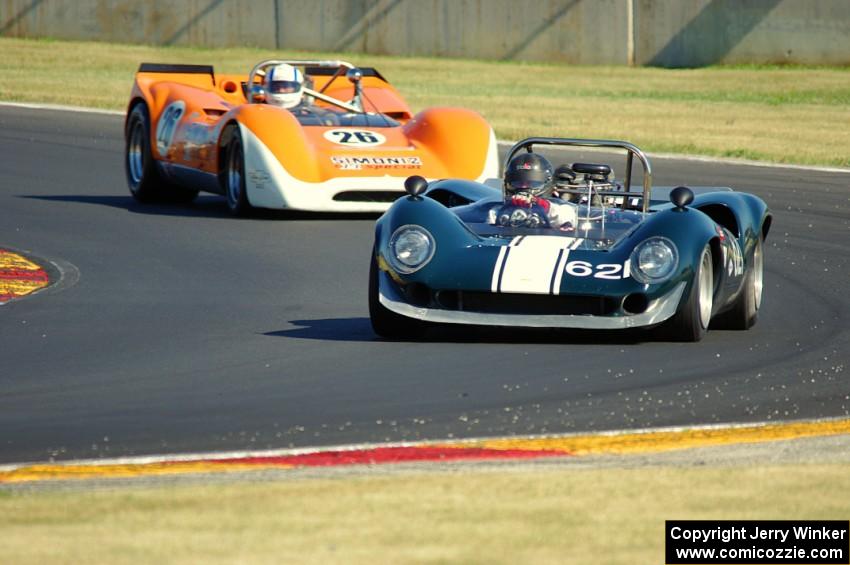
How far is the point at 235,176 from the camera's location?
14.5m

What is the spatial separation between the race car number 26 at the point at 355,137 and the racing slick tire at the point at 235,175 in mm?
692

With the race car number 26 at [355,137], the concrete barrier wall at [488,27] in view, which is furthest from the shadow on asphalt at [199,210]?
the concrete barrier wall at [488,27]

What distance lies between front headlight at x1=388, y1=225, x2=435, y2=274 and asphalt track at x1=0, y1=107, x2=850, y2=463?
1.25ft

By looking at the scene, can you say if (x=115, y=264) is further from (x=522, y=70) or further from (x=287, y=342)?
(x=522, y=70)

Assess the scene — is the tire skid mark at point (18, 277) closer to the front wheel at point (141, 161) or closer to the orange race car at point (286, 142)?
the orange race car at point (286, 142)

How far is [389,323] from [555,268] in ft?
2.89

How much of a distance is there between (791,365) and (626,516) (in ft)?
11.1

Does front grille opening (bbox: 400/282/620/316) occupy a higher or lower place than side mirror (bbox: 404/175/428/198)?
lower

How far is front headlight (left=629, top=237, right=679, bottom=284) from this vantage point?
8500mm

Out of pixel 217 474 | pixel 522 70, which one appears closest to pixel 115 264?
pixel 217 474

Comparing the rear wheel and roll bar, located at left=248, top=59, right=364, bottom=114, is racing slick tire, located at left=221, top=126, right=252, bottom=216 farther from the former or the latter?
roll bar, located at left=248, top=59, right=364, bottom=114

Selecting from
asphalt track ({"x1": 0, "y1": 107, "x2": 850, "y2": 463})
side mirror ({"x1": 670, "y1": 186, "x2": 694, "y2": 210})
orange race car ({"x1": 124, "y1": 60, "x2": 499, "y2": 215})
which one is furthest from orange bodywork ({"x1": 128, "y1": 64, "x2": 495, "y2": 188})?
side mirror ({"x1": 670, "y1": 186, "x2": 694, "y2": 210})

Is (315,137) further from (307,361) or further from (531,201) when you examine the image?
(307,361)

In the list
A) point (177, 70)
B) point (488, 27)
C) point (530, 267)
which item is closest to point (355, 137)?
point (177, 70)
